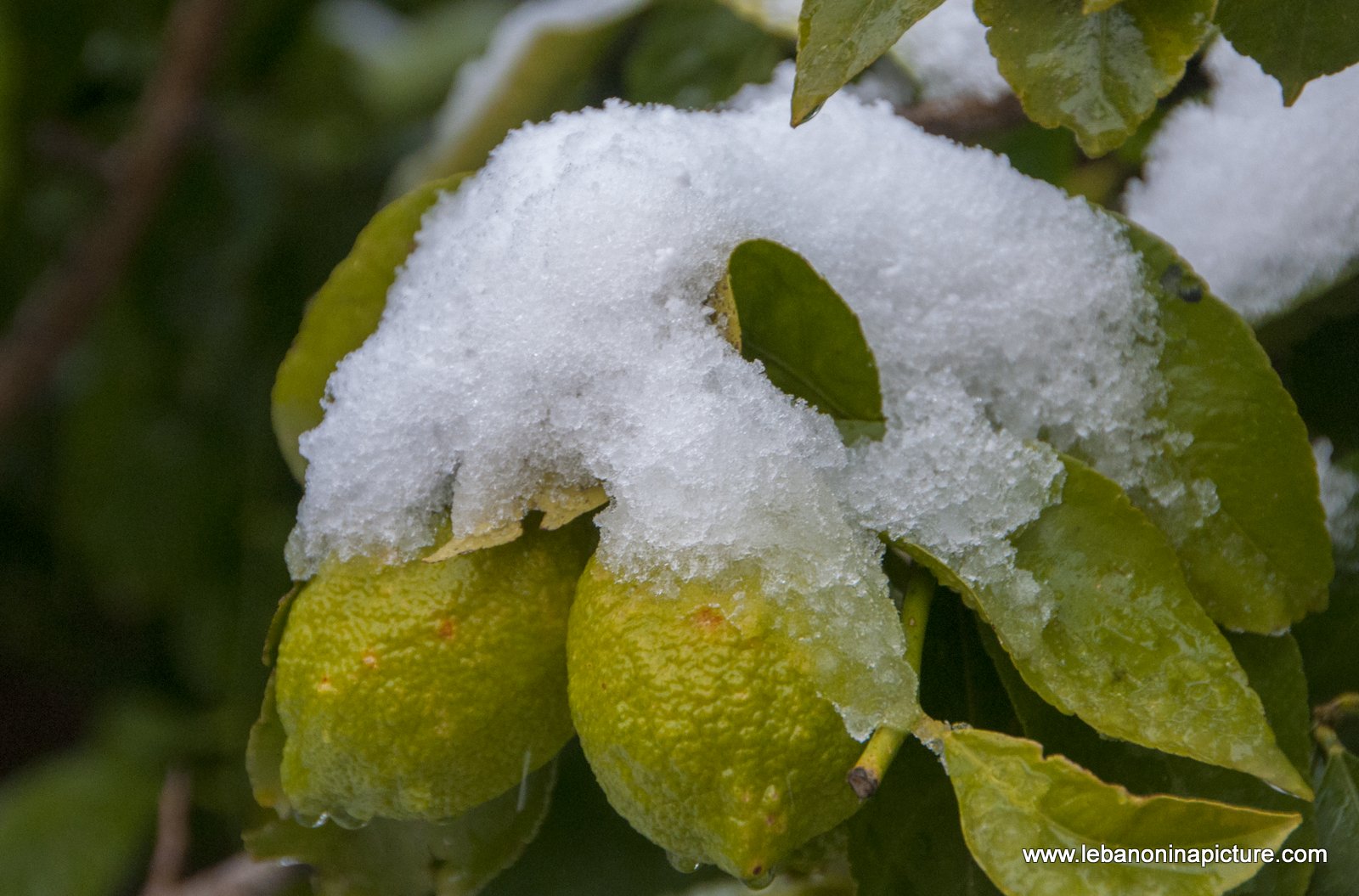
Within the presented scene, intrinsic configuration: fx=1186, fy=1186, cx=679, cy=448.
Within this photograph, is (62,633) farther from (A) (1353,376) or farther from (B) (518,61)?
(A) (1353,376)

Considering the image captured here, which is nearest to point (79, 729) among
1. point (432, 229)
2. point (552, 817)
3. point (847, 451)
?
point (552, 817)

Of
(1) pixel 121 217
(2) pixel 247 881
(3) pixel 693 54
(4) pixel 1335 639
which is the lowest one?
(2) pixel 247 881

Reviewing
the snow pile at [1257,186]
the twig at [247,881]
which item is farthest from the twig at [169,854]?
the snow pile at [1257,186]

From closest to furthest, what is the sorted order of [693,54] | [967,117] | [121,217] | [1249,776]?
[1249,776] → [967,117] → [693,54] → [121,217]

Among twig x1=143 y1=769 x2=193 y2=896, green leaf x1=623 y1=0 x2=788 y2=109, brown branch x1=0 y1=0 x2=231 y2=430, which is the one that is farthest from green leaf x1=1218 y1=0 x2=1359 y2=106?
brown branch x1=0 y1=0 x2=231 y2=430

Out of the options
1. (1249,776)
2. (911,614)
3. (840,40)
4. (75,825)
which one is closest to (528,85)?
(840,40)

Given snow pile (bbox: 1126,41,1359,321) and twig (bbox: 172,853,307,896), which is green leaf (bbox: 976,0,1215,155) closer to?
snow pile (bbox: 1126,41,1359,321)

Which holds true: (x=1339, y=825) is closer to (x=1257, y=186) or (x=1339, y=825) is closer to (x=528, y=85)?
(x=1257, y=186)
